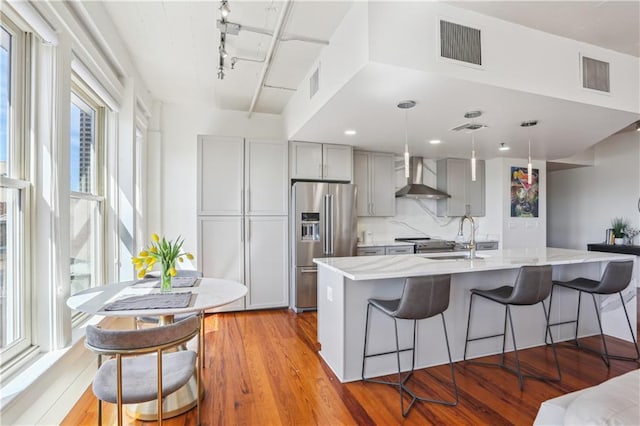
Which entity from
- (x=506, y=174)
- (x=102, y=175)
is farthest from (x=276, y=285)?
(x=506, y=174)

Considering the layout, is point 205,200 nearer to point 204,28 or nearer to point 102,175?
point 102,175

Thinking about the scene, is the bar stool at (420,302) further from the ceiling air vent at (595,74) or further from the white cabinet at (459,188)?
the white cabinet at (459,188)

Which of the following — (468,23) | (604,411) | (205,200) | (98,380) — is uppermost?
(468,23)

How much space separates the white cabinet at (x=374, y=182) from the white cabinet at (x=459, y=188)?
1086 mm

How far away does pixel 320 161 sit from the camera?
4.49m

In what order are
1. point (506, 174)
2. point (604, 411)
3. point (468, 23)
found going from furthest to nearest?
point (506, 174) < point (468, 23) < point (604, 411)

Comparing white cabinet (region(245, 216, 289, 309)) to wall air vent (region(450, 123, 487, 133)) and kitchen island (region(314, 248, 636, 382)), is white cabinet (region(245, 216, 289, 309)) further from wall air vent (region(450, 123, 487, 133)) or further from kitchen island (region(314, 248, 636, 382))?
wall air vent (region(450, 123, 487, 133))

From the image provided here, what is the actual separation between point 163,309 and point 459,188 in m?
5.15

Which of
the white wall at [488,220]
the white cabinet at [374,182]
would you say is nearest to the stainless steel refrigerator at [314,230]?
the white cabinet at [374,182]

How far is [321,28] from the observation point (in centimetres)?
266

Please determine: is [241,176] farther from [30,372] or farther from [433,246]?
[433,246]

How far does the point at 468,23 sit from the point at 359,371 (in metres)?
2.78

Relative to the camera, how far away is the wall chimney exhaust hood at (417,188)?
510 centimetres

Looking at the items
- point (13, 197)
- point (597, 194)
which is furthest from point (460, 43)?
point (597, 194)
